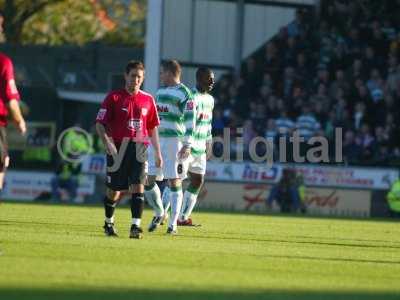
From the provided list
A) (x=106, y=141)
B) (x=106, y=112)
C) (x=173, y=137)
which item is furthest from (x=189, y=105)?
(x=106, y=141)

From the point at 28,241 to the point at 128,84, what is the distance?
2305 mm

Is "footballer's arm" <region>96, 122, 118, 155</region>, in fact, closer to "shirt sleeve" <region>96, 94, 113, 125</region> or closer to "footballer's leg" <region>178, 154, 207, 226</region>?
"shirt sleeve" <region>96, 94, 113, 125</region>

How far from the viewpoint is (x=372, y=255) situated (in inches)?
587

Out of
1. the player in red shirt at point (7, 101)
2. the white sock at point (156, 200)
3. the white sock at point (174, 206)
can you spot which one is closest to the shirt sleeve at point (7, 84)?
the player in red shirt at point (7, 101)

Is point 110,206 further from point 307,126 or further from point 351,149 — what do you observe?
point 307,126

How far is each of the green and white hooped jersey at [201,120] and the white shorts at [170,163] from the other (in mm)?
824

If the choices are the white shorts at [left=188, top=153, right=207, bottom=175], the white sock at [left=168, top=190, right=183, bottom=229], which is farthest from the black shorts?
the white shorts at [left=188, top=153, right=207, bottom=175]

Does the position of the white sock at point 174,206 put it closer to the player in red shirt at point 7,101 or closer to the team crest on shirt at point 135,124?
the team crest on shirt at point 135,124

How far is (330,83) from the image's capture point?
1334 inches

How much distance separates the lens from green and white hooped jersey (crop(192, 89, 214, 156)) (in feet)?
59.8

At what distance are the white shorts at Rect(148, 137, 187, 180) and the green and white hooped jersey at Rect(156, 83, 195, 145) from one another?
10cm

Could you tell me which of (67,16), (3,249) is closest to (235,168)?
(3,249)

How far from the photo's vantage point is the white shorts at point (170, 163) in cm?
1720

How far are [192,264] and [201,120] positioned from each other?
6.18 meters
